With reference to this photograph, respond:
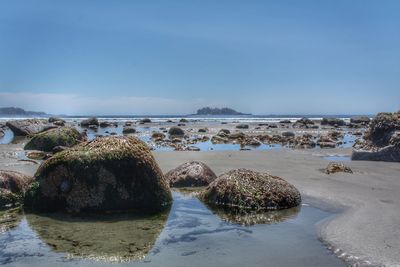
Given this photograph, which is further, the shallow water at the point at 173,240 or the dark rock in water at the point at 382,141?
the dark rock in water at the point at 382,141

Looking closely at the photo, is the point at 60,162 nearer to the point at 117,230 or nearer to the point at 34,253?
the point at 117,230

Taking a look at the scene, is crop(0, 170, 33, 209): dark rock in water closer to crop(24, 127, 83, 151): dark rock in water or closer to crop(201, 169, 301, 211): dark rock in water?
crop(201, 169, 301, 211): dark rock in water

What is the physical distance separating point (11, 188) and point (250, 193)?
4.75 metres

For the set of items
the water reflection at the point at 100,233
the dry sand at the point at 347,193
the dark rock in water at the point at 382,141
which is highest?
the dark rock in water at the point at 382,141

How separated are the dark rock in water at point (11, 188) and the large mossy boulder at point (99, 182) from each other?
1.40 ft

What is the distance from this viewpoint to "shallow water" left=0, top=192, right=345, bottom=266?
524 cm

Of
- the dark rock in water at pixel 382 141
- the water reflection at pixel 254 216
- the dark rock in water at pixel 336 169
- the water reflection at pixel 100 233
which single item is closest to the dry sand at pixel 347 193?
the dark rock in water at pixel 336 169

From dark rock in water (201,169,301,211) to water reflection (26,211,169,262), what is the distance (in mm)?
1365

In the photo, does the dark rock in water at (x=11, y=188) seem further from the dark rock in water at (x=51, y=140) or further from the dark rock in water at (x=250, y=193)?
the dark rock in water at (x=51, y=140)

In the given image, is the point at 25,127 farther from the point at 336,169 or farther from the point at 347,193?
the point at 347,193

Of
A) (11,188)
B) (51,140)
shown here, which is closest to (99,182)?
(11,188)

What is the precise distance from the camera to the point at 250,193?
8.41 metres

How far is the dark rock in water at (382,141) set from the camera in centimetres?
1521

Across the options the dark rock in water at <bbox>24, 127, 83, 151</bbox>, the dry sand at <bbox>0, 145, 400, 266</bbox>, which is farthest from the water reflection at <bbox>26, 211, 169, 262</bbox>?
the dark rock in water at <bbox>24, 127, 83, 151</bbox>
